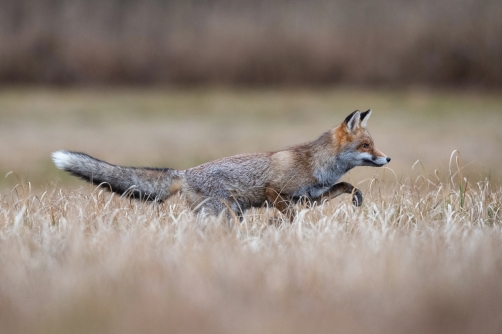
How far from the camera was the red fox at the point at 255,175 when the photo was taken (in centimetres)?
598

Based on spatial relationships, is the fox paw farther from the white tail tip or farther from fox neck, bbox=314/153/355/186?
the white tail tip

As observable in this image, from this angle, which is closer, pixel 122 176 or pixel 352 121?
pixel 122 176

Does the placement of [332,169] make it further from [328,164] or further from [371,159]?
[371,159]

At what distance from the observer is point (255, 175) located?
632 cm

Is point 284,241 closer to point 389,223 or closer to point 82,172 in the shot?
point 389,223

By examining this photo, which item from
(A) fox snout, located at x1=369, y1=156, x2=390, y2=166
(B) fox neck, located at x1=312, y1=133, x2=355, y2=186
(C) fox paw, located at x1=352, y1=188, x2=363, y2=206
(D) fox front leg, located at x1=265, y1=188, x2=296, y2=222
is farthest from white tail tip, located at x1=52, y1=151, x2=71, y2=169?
(A) fox snout, located at x1=369, y1=156, x2=390, y2=166

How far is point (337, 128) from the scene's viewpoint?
6746 millimetres

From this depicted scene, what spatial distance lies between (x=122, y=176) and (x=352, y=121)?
2.67 meters

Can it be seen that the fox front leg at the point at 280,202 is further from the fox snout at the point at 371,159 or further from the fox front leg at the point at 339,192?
the fox snout at the point at 371,159

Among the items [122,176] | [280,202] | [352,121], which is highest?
[352,121]

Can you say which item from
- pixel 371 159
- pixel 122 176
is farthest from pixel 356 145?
pixel 122 176

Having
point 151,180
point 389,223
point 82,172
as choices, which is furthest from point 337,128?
point 82,172

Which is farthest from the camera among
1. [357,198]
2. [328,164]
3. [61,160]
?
[328,164]

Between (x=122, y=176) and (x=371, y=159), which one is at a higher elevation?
(x=371, y=159)
